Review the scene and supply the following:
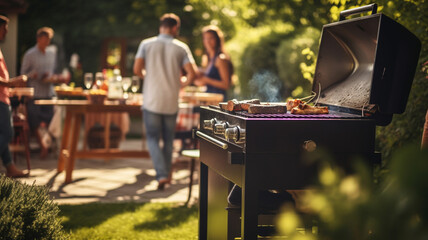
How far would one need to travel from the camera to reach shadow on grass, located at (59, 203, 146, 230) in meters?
5.11

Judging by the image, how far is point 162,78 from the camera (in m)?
6.80

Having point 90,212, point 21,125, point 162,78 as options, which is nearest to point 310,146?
point 90,212

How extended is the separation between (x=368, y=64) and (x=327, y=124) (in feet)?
2.42

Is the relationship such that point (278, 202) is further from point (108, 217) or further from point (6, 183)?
point (108, 217)

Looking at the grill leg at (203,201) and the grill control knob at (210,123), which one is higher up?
the grill control knob at (210,123)

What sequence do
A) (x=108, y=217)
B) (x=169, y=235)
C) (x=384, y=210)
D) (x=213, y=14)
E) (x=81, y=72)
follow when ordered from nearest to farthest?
(x=384, y=210), (x=169, y=235), (x=108, y=217), (x=213, y=14), (x=81, y=72)

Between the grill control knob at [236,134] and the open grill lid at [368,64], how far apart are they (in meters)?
0.71

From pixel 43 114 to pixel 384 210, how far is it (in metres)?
8.73

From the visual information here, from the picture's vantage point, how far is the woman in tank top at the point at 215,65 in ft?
26.6

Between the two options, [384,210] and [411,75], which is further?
[411,75]

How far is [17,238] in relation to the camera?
292 centimetres

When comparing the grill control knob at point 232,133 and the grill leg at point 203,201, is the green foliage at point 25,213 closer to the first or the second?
the grill leg at point 203,201

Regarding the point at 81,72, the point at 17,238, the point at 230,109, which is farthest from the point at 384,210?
the point at 81,72

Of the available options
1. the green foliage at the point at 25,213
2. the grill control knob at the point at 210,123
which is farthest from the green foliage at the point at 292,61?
the green foliage at the point at 25,213
